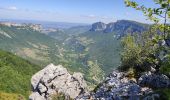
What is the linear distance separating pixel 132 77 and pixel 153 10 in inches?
872

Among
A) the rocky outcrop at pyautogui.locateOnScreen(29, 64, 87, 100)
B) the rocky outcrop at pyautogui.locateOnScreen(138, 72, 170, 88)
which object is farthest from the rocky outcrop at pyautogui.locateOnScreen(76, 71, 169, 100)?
the rocky outcrop at pyautogui.locateOnScreen(29, 64, 87, 100)

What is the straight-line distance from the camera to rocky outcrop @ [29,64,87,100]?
68081 mm

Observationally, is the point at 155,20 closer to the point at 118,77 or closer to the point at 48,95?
the point at 118,77

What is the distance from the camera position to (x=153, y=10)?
24.7 metres

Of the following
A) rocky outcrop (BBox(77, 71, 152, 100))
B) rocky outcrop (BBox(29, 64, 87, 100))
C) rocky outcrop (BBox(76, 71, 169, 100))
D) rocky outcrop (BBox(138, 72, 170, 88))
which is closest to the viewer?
rocky outcrop (BBox(76, 71, 169, 100))

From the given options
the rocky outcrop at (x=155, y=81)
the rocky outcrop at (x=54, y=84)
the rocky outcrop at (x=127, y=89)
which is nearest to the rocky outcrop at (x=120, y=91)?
the rocky outcrop at (x=127, y=89)

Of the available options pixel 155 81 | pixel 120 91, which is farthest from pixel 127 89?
pixel 155 81

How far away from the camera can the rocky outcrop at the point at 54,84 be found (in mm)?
68081

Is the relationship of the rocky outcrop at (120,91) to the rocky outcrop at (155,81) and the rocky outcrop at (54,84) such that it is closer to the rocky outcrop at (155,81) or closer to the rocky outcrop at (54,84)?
the rocky outcrop at (155,81)

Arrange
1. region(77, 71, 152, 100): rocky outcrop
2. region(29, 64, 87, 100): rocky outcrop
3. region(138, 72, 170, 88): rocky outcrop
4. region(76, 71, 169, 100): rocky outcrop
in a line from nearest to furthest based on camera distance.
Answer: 1. region(76, 71, 169, 100): rocky outcrop
2. region(77, 71, 152, 100): rocky outcrop
3. region(138, 72, 170, 88): rocky outcrop
4. region(29, 64, 87, 100): rocky outcrop

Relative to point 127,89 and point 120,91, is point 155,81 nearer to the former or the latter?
point 127,89

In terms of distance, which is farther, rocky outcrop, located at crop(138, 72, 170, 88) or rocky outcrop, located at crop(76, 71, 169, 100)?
rocky outcrop, located at crop(138, 72, 170, 88)

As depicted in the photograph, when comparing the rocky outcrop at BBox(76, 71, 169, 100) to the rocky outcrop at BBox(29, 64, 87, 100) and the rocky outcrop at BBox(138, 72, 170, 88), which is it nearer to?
the rocky outcrop at BBox(138, 72, 170, 88)

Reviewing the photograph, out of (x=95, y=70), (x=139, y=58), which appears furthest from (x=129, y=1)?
(x=95, y=70)
